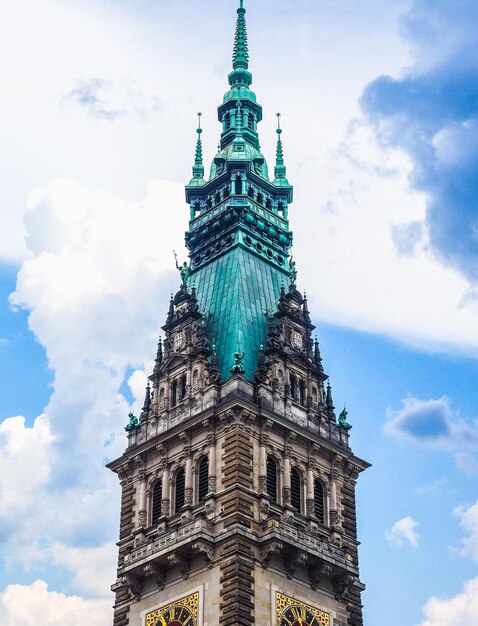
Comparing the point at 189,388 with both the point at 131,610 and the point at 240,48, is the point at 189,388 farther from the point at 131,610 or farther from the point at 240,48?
the point at 240,48

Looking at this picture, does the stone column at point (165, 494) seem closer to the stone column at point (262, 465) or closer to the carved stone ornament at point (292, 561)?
the stone column at point (262, 465)

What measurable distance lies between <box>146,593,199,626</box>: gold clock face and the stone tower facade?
0.28 feet

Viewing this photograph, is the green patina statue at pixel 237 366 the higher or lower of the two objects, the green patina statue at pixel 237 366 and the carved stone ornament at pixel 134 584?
the higher

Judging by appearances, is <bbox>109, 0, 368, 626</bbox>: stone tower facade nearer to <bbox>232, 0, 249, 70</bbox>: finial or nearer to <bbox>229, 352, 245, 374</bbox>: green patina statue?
<bbox>229, 352, 245, 374</bbox>: green patina statue

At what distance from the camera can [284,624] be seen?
6919 cm

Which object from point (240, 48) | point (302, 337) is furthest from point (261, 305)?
point (240, 48)

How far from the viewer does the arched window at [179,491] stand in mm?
74500

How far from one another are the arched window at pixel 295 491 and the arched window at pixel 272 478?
1237 millimetres

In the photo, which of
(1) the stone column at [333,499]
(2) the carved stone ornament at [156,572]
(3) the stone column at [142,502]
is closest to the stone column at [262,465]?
(1) the stone column at [333,499]

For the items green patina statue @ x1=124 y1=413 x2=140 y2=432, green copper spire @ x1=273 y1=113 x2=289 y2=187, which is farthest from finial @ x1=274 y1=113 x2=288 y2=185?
green patina statue @ x1=124 y1=413 x2=140 y2=432

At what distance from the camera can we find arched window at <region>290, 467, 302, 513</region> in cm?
7456

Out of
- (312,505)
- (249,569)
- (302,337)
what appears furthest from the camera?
(302,337)

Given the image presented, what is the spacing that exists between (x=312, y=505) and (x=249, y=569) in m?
7.44

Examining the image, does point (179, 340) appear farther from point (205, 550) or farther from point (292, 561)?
point (292, 561)
